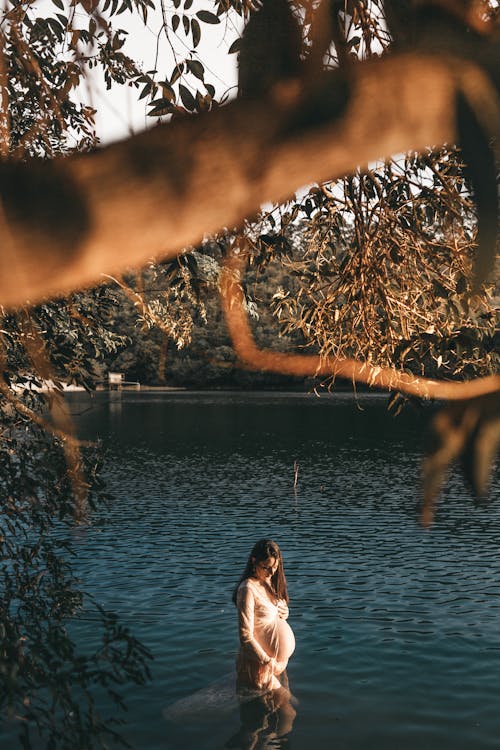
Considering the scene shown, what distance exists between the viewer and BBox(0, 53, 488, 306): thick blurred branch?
140 cm

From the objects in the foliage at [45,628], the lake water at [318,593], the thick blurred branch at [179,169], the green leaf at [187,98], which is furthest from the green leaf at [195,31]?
the thick blurred branch at [179,169]

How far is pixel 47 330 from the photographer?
259 inches

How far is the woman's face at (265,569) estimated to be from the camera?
29.0 feet

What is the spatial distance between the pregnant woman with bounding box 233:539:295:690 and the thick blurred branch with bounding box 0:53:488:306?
740 centimetres

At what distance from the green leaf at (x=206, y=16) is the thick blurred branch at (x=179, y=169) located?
2.93 meters

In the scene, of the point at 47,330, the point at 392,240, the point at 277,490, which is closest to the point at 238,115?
the point at 392,240

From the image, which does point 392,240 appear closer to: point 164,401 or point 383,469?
point 383,469

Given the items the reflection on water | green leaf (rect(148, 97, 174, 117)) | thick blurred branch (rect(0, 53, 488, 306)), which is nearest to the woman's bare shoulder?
the reflection on water

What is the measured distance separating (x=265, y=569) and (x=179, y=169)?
784cm

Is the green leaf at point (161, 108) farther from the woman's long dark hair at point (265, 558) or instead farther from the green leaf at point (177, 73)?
the woman's long dark hair at point (265, 558)

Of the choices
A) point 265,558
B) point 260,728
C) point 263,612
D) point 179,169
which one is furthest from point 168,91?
point 260,728

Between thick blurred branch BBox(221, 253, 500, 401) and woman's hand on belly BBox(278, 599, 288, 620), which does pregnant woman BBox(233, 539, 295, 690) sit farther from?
thick blurred branch BBox(221, 253, 500, 401)

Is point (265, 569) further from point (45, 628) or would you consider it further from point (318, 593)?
point (318, 593)

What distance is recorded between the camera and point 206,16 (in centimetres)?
410
